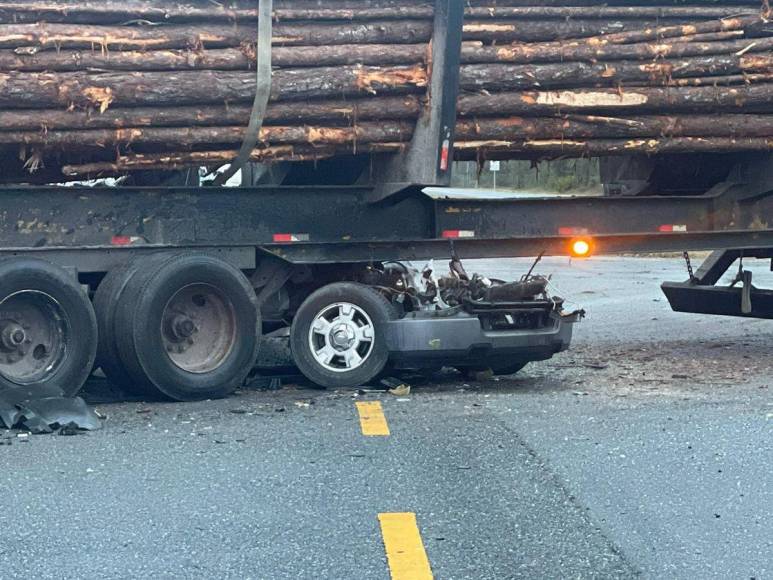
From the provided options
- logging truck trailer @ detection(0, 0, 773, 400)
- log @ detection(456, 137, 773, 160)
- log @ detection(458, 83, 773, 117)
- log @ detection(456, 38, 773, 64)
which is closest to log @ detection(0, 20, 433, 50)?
logging truck trailer @ detection(0, 0, 773, 400)

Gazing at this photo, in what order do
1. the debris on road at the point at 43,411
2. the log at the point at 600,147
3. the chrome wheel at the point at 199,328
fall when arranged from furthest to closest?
1. the log at the point at 600,147
2. the chrome wheel at the point at 199,328
3. the debris on road at the point at 43,411

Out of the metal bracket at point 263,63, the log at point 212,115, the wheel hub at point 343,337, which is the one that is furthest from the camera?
the wheel hub at point 343,337

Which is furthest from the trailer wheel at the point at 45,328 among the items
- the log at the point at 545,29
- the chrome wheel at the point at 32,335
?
the log at the point at 545,29

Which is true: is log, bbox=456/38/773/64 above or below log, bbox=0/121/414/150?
above

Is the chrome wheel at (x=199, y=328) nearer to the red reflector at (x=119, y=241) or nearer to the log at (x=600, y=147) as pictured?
A: the red reflector at (x=119, y=241)

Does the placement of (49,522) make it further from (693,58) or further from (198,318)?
(693,58)

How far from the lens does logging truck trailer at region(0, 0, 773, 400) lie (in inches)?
384

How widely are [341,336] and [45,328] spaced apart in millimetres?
2197

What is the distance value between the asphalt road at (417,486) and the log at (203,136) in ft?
6.18

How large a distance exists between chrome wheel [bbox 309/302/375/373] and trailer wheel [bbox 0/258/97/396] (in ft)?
5.66

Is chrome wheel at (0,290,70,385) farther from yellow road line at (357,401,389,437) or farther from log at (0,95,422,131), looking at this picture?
yellow road line at (357,401,389,437)

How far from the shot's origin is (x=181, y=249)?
1049 centimetres

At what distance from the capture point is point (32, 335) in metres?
9.73

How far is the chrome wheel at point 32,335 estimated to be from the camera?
9594 mm
